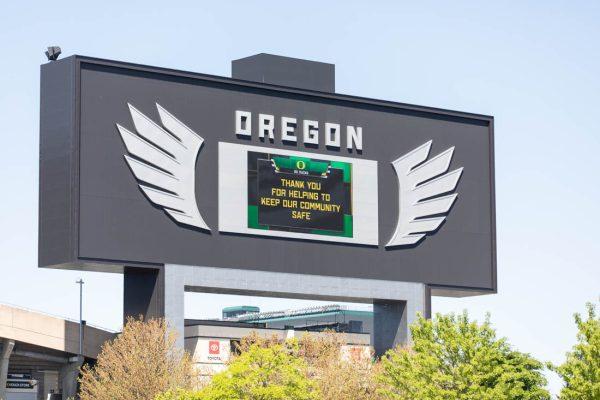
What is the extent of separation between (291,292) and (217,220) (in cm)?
620

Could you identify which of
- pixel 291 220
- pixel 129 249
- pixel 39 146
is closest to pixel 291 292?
pixel 291 220

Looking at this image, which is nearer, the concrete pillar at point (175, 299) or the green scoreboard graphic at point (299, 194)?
the concrete pillar at point (175, 299)

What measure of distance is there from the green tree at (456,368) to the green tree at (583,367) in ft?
22.2

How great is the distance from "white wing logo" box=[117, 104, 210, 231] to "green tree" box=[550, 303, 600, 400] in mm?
24433

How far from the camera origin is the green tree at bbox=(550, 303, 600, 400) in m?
61.9

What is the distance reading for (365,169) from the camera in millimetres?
87500

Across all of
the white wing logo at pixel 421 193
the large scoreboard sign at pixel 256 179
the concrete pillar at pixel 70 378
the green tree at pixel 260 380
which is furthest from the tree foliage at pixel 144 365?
the white wing logo at pixel 421 193

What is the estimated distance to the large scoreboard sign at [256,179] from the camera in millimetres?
77938

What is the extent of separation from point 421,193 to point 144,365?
66.0ft

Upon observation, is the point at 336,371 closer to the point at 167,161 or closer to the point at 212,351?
the point at 212,351

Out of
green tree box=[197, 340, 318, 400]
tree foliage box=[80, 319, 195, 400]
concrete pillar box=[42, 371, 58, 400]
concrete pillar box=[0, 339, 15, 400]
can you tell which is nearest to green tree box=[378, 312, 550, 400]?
green tree box=[197, 340, 318, 400]

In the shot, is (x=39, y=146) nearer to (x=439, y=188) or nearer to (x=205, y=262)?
(x=205, y=262)

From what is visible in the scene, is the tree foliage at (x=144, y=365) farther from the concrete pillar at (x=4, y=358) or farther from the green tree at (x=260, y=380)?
the concrete pillar at (x=4, y=358)

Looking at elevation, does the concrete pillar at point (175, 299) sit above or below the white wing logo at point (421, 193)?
below
